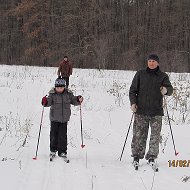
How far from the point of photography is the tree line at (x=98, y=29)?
131ft

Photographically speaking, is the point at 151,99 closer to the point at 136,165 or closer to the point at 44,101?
the point at 136,165

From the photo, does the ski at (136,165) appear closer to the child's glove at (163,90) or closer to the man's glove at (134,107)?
the man's glove at (134,107)

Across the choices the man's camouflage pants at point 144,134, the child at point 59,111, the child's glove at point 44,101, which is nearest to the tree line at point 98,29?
the child at point 59,111

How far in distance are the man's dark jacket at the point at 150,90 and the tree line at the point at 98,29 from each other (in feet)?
102

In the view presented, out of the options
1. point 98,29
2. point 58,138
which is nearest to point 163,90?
point 58,138

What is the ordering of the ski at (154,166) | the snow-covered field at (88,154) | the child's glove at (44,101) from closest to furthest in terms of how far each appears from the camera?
1. the snow-covered field at (88,154)
2. the ski at (154,166)
3. the child's glove at (44,101)

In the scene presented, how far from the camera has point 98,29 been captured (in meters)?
41.2

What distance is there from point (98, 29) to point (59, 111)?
114 ft

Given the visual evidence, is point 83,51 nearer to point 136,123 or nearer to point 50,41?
point 50,41

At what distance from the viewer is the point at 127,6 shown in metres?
44.0

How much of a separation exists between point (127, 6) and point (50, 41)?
31.9ft

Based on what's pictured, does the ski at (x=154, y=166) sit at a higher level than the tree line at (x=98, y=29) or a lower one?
lower

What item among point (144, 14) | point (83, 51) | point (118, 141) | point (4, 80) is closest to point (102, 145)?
point (118, 141)
